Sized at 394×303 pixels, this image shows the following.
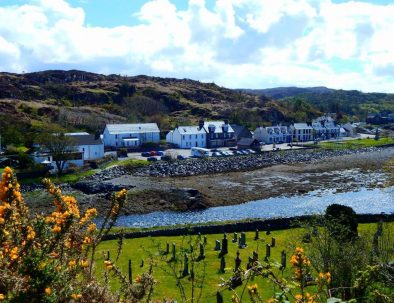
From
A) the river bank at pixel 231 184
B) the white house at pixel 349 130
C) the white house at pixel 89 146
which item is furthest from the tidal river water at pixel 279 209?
the white house at pixel 349 130

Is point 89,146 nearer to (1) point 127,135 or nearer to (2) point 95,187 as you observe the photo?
(1) point 127,135

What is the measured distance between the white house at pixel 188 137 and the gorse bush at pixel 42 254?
9882 centimetres

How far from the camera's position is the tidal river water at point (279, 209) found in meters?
50.3

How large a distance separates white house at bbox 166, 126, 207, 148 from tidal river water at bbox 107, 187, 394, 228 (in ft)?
161

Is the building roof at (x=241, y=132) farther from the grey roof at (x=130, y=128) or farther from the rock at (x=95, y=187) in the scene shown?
the rock at (x=95, y=187)

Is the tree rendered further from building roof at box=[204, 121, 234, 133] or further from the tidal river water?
building roof at box=[204, 121, 234, 133]

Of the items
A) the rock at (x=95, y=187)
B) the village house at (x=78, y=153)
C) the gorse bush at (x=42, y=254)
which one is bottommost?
the rock at (x=95, y=187)

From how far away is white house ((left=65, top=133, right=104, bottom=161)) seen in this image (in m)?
83.1

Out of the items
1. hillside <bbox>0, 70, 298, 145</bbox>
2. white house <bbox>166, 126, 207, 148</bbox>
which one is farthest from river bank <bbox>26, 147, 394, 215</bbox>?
hillside <bbox>0, 70, 298, 145</bbox>

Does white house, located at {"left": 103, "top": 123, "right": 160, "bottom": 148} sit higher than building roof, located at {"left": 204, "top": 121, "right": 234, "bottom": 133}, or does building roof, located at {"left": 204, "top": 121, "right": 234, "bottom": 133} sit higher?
building roof, located at {"left": 204, "top": 121, "right": 234, "bottom": 133}

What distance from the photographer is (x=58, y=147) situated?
72.9m

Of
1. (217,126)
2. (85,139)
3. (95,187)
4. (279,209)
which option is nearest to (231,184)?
(279,209)

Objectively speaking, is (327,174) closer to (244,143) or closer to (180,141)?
(244,143)

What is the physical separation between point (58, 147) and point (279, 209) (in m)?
39.8
